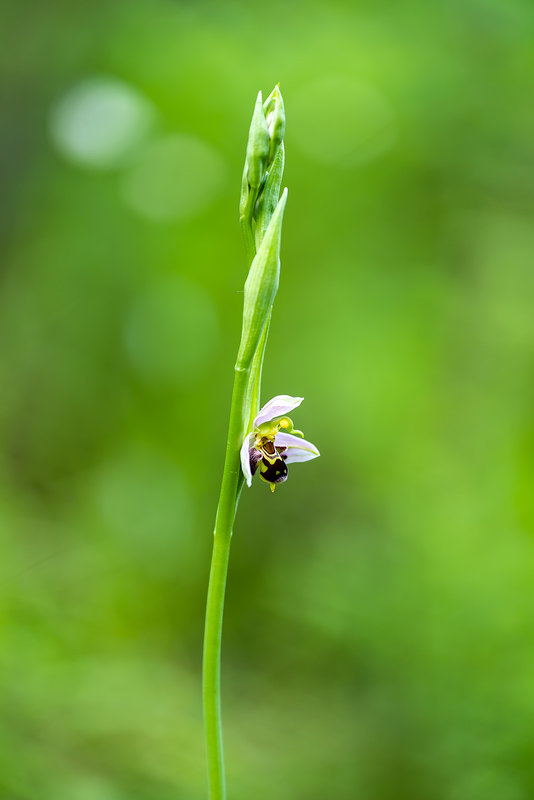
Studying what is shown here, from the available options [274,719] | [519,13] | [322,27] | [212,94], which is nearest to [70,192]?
[212,94]

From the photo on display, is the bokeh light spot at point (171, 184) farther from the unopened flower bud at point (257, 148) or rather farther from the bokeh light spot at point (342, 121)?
the unopened flower bud at point (257, 148)

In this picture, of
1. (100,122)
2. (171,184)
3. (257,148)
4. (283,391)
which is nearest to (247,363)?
(257,148)

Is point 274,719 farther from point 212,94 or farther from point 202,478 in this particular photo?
point 212,94

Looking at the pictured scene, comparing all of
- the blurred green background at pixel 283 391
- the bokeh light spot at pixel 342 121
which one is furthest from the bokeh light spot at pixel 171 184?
the bokeh light spot at pixel 342 121

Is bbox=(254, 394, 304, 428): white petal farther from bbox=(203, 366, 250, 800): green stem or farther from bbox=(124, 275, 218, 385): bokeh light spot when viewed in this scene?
bbox=(124, 275, 218, 385): bokeh light spot

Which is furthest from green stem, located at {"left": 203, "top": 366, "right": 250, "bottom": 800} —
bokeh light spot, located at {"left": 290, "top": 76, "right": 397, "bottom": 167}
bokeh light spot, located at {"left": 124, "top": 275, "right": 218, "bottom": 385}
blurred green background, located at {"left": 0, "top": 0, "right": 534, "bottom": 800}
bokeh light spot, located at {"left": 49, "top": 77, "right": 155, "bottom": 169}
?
bokeh light spot, located at {"left": 290, "top": 76, "right": 397, "bottom": 167}

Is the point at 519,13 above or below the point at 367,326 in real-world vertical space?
above
